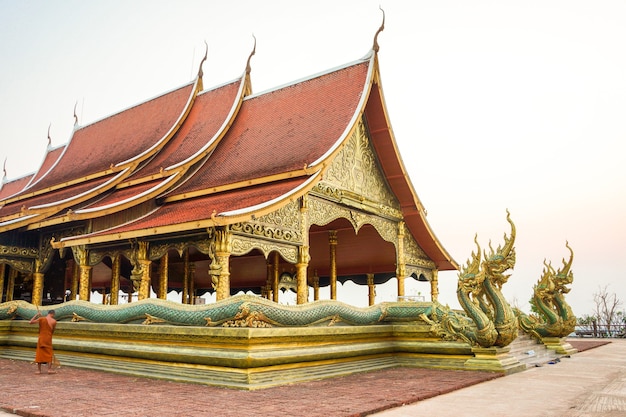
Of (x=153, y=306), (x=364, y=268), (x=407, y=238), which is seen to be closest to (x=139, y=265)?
(x=153, y=306)

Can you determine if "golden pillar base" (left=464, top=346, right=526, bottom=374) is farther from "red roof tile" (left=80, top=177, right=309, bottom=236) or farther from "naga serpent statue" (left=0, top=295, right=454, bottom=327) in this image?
"red roof tile" (left=80, top=177, right=309, bottom=236)

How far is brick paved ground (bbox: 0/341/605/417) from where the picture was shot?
181 inches

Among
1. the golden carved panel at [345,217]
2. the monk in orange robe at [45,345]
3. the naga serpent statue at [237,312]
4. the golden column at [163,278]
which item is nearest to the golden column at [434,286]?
the golden carved panel at [345,217]

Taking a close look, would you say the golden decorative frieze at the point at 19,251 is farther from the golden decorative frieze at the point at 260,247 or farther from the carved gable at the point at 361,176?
the carved gable at the point at 361,176

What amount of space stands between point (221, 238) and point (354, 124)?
151 inches

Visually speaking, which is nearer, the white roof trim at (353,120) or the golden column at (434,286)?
the white roof trim at (353,120)

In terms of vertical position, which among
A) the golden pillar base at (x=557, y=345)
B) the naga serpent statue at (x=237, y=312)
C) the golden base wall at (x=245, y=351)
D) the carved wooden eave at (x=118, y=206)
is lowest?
the golden pillar base at (x=557, y=345)

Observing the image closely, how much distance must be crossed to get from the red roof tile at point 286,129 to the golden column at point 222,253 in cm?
207

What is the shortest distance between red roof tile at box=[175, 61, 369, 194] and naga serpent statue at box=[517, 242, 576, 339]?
556cm

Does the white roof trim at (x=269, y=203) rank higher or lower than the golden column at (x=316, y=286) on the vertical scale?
higher

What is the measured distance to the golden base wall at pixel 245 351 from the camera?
630cm

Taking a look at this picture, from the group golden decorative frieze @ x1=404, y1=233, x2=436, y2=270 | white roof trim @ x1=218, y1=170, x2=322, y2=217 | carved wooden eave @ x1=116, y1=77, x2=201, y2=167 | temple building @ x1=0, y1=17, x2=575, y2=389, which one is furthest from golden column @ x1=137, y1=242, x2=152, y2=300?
golden decorative frieze @ x1=404, y1=233, x2=436, y2=270

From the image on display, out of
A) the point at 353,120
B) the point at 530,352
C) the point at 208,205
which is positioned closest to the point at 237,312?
the point at 208,205

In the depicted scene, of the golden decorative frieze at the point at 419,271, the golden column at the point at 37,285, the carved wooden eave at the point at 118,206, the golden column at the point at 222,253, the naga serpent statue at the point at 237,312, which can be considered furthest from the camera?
the golden decorative frieze at the point at 419,271
